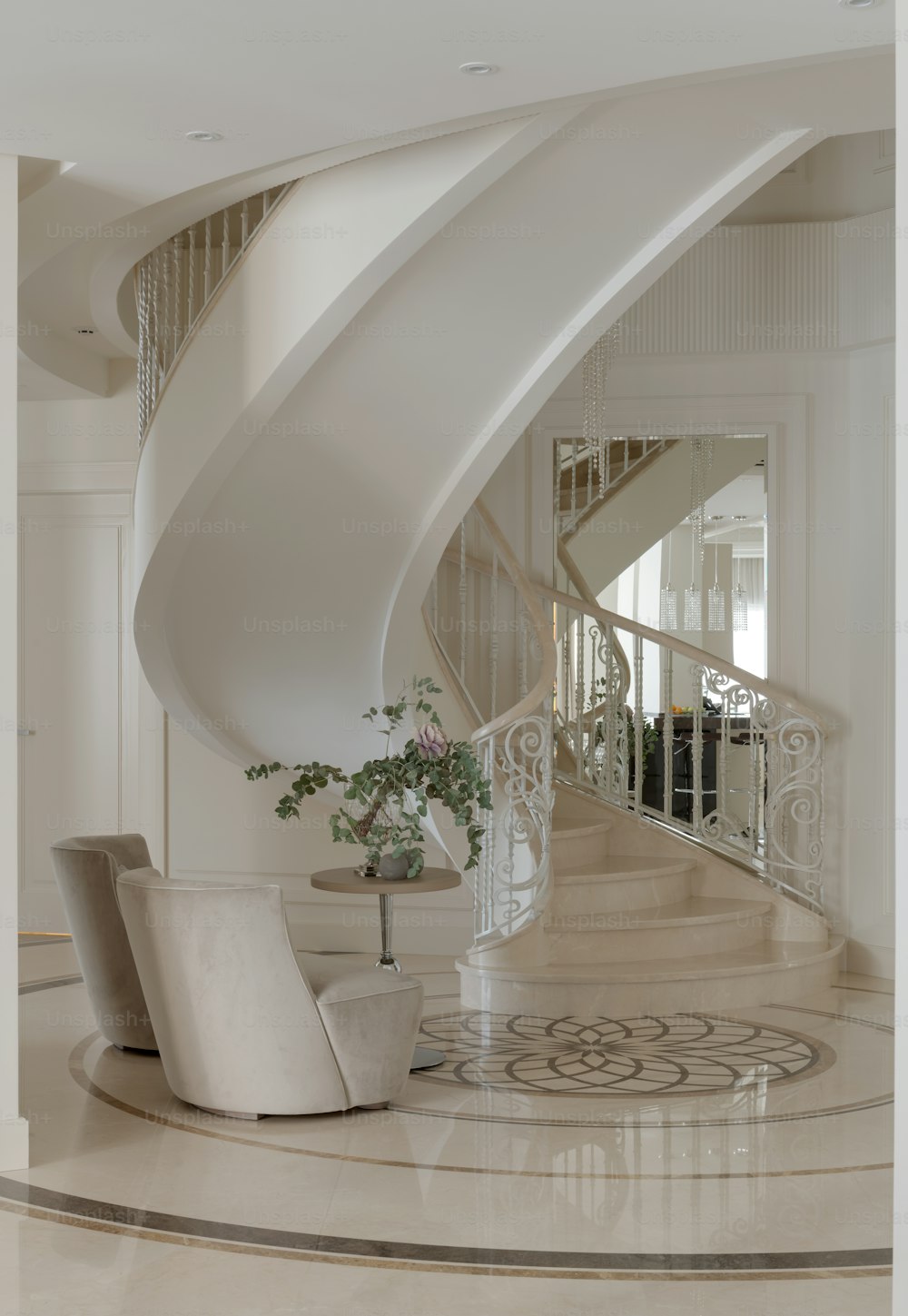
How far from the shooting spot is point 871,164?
282 inches

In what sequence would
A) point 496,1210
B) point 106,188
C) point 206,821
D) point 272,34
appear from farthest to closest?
point 206,821, point 106,188, point 496,1210, point 272,34

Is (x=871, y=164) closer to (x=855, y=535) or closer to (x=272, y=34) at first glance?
(x=855, y=535)

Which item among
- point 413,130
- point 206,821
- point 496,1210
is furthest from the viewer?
point 206,821

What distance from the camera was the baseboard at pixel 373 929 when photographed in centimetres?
751

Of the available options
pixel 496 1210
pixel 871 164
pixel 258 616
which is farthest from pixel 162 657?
pixel 871 164

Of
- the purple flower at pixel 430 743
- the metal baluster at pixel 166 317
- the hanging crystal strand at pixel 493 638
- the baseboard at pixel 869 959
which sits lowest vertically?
the baseboard at pixel 869 959

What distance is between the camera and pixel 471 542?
25.2ft

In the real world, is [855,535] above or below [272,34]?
below

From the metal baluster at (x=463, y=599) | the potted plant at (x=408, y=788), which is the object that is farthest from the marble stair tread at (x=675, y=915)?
the metal baluster at (x=463, y=599)

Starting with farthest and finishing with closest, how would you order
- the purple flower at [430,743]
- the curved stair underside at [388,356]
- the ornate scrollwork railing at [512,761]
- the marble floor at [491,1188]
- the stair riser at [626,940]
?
the stair riser at [626,940], the ornate scrollwork railing at [512,761], the purple flower at [430,743], the curved stair underside at [388,356], the marble floor at [491,1188]

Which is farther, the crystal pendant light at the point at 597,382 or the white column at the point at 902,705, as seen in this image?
the crystal pendant light at the point at 597,382

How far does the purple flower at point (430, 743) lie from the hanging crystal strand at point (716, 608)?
10.2 ft

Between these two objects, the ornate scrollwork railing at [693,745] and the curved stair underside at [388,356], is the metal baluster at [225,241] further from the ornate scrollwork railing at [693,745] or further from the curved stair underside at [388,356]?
the ornate scrollwork railing at [693,745]

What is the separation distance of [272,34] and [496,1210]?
10.5ft
